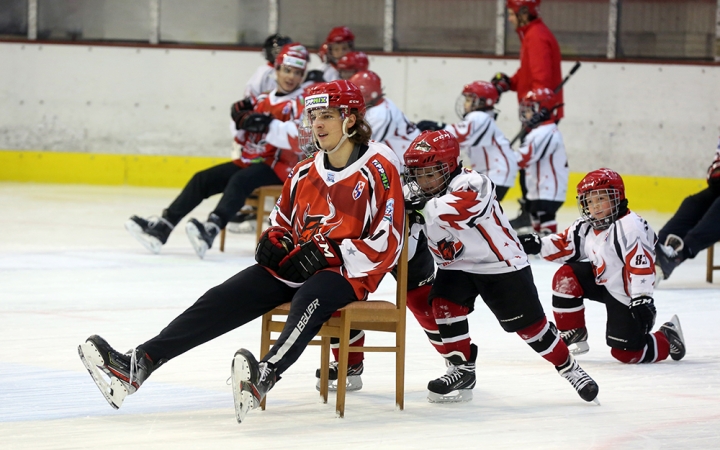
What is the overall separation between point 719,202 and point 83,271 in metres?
3.47

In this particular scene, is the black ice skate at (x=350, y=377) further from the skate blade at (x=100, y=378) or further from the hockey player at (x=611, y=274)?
the hockey player at (x=611, y=274)

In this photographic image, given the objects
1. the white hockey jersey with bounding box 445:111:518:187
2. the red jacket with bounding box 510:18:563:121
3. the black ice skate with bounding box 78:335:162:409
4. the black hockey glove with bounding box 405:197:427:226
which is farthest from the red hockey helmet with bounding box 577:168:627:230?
the red jacket with bounding box 510:18:563:121

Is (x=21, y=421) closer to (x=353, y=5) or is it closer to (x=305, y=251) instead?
(x=305, y=251)

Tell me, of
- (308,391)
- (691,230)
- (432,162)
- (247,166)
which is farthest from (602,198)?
(247,166)

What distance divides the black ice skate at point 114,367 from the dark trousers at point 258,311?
5 cm

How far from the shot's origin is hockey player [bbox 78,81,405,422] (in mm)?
3059

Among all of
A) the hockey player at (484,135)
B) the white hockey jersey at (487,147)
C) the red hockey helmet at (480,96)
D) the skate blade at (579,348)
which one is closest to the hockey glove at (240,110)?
the hockey player at (484,135)

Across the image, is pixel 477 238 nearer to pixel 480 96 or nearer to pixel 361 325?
pixel 361 325

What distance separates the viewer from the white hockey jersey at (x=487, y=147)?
7230 millimetres

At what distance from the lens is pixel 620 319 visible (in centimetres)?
411

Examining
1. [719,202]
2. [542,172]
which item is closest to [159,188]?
[542,172]

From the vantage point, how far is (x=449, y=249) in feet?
11.5

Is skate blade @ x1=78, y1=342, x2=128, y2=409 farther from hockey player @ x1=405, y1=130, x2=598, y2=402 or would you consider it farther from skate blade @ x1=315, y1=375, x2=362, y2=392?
hockey player @ x1=405, y1=130, x2=598, y2=402

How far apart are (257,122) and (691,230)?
8.30 ft
